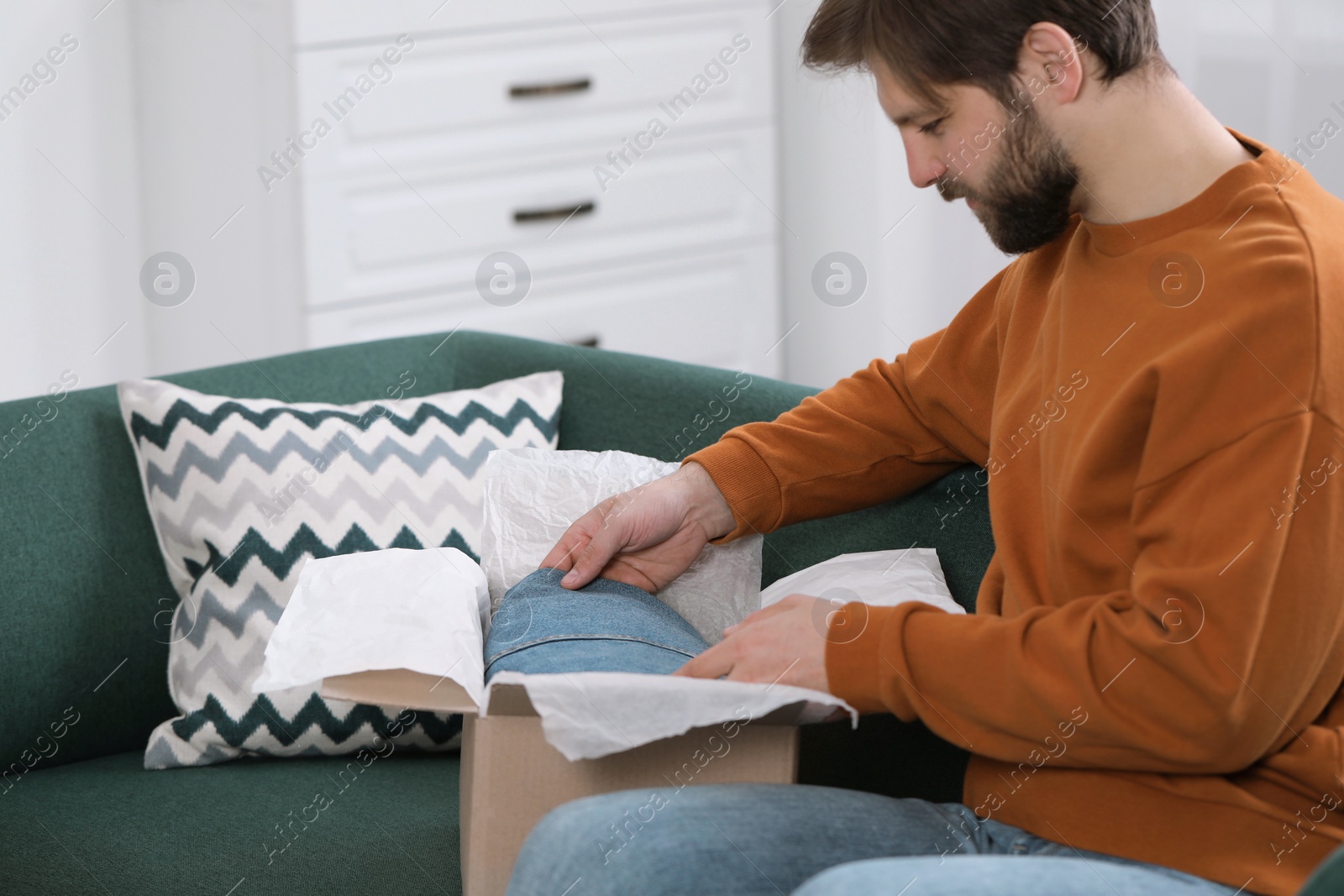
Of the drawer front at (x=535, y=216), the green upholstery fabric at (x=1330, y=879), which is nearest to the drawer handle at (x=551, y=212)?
the drawer front at (x=535, y=216)

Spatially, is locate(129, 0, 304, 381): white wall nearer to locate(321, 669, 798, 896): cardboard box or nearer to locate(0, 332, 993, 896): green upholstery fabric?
locate(0, 332, 993, 896): green upholstery fabric

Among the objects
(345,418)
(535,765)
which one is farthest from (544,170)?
(535,765)

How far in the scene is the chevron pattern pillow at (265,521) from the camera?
56.8 inches

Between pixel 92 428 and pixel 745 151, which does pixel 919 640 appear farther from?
pixel 745 151

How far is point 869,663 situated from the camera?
951 millimetres

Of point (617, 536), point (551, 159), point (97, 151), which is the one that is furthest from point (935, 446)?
point (97, 151)

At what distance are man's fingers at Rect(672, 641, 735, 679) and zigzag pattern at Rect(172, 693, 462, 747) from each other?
0.54 metres

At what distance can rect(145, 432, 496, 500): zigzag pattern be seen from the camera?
149 centimetres

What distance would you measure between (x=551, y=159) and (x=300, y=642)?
6.08 feet

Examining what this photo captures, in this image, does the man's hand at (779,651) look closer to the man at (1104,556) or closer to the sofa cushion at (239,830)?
the man at (1104,556)

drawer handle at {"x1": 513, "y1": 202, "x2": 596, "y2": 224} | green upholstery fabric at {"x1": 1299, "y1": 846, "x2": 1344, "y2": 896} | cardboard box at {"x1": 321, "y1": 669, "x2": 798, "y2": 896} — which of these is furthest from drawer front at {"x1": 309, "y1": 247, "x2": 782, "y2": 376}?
green upholstery fabric at {"x1": 1299, "y1": 846, "x2": 1344, "y2": 896}

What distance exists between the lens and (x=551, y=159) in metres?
2.70

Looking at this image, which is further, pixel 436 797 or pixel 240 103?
pixel 240 103

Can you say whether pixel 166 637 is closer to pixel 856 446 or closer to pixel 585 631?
pixel 585 631
